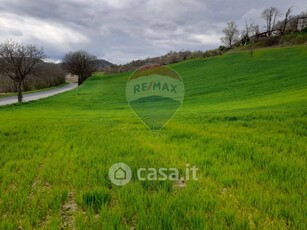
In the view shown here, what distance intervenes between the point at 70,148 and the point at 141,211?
4853 millimetres

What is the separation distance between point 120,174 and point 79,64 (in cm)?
10530

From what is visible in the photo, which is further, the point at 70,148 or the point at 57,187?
the point at 70,148

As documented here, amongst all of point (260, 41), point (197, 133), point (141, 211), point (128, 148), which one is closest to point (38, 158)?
point (128, 148)

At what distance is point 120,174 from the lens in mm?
5332

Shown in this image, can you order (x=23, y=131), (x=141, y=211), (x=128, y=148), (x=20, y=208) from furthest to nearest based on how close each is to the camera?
(x=23, y=131), (x=128, y=148), (x=20, y=208), (x=141, y=211)

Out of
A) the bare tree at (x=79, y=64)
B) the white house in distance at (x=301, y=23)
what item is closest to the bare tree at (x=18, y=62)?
the bare tree at (x=79, y=64)

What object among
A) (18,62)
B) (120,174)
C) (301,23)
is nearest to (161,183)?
(120,174)

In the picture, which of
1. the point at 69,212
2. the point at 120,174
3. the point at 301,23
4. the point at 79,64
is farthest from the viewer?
the point at 79,64

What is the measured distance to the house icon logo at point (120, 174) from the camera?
500cm

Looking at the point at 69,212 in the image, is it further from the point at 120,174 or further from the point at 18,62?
the point at 18,62

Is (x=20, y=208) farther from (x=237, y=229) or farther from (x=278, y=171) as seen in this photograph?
(x=278, y=171)

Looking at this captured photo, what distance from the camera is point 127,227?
336cm

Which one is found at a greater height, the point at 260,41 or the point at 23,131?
the point at 260,41

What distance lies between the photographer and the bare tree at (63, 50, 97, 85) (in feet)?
340
